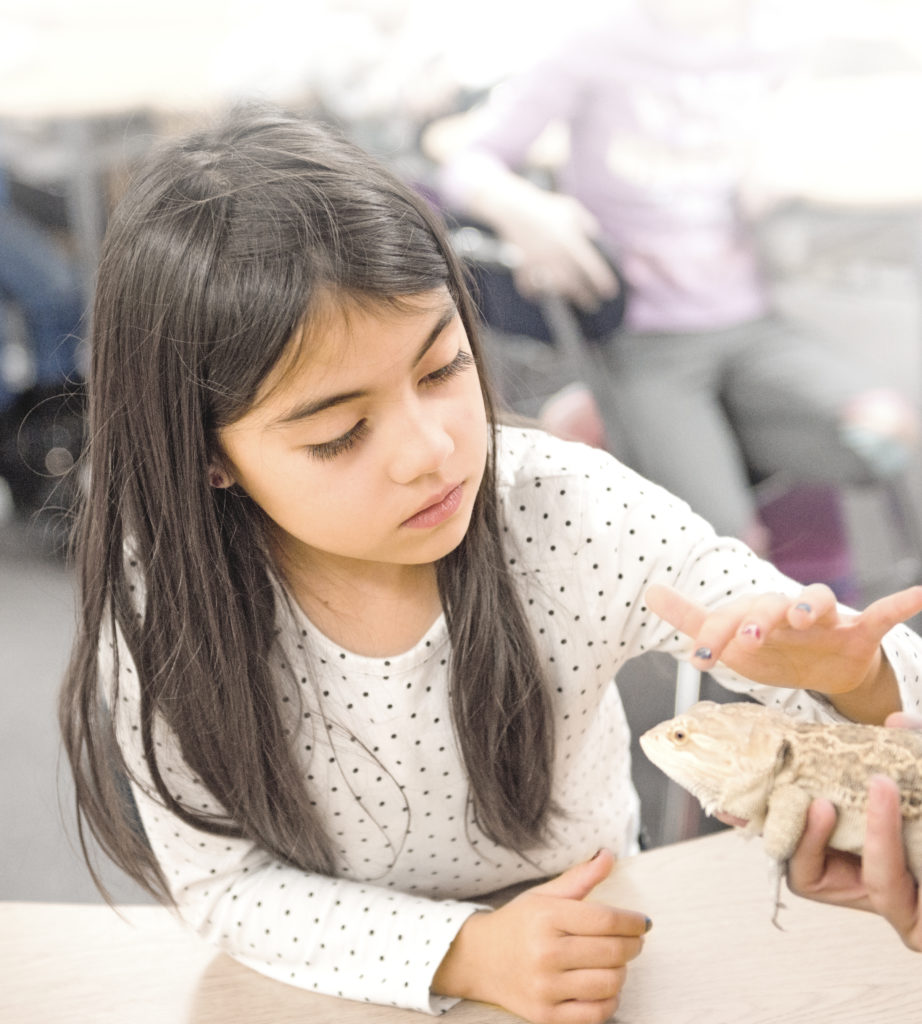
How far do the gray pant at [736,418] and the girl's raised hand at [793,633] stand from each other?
3.70 feet

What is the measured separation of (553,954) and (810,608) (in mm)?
290

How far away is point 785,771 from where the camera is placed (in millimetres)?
667

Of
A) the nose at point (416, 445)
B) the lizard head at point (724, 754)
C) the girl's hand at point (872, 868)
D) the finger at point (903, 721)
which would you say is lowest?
the girl's hand at point (872, 868)

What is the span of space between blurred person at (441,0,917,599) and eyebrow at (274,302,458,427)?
3.89ft

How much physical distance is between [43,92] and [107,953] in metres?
2.82

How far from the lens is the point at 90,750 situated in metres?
0.93

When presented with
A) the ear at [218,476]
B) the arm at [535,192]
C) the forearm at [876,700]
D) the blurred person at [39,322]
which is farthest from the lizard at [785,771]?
the blurred person at [39,322]

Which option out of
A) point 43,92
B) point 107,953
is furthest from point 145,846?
point 43,92

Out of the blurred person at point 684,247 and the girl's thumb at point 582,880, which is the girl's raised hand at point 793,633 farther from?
the blurred person at point 684,247

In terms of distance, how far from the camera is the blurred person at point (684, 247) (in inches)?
76.7

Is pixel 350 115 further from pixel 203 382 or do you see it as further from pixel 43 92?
pixel 203 382

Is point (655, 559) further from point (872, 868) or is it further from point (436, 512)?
point (872, 868)

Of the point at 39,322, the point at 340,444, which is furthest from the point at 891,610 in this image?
the point at 39,322

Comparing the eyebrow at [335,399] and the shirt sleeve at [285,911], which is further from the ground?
the eyebrow at [335,399]
